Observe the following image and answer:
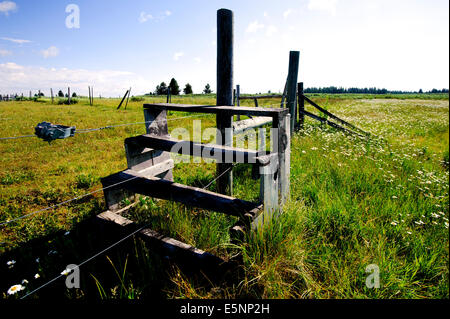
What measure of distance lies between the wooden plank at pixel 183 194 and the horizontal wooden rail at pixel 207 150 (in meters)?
0.35

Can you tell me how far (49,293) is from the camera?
6.51 ft

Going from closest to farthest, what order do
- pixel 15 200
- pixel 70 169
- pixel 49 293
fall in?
pixel 49 293
pixel 15 200
pixel 70 169

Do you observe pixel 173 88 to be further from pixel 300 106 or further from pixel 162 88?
pixel 300 106

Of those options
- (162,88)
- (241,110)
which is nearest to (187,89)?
(162,88)

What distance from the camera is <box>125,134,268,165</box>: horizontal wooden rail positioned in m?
2.03

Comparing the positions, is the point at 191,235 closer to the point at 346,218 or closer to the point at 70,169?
the point at 346,218

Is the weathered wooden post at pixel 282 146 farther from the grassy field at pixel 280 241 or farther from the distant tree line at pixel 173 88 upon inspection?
the distant tree line at pixel 173 88

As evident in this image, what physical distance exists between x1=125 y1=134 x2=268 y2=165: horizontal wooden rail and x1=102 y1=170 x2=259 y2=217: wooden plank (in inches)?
13.7

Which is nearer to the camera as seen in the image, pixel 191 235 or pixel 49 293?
pixel 49 293

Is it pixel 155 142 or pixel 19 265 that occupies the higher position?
pixel 155 142
